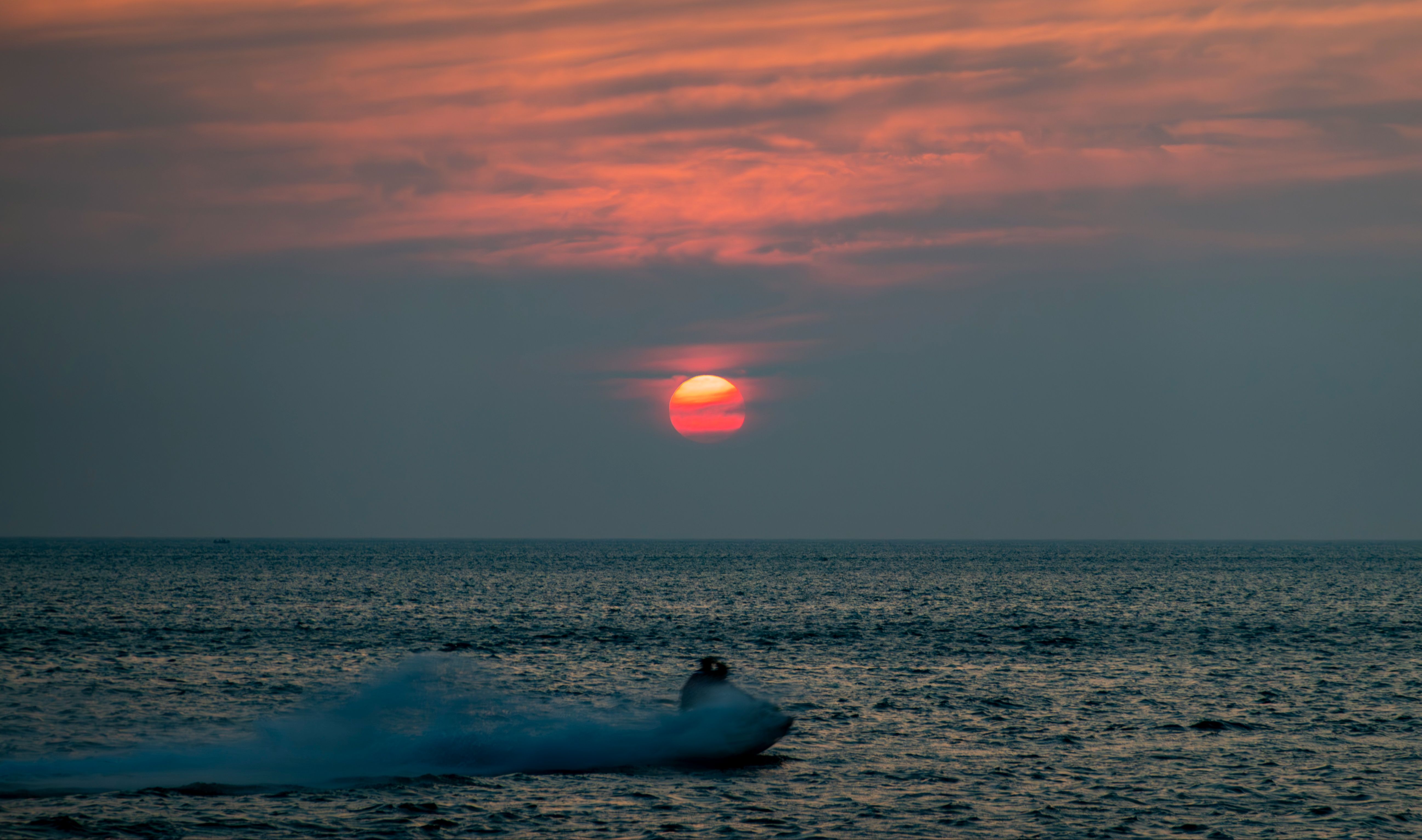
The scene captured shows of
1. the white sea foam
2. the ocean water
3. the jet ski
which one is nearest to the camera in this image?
the ocean water

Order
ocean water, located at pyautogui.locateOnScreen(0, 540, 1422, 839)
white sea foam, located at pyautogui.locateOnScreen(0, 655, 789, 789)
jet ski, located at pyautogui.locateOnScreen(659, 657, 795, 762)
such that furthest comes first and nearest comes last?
jet ski, located at pyautogui.locateOnScreen(659, 657, 795, 762), white sea foam, located at pyautogui.locateOnScreen(0, 655, 789, 789), ocean water, located at pyautogui.locateOnScreen(0, 540, 1422, 839)

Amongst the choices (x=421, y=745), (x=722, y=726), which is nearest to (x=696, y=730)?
(x=722, y=726)

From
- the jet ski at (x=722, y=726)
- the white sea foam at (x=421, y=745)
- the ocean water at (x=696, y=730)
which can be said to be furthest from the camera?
the jet ski at (x=722, y=726)

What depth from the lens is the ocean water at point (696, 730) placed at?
75.7ft

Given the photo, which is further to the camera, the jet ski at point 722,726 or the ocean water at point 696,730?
the jet ski at point 722,726

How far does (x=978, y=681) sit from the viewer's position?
44.6 m

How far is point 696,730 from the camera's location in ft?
101

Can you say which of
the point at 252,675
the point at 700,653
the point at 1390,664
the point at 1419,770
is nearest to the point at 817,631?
the point at 700,653

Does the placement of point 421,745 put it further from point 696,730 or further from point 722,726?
point 722,726

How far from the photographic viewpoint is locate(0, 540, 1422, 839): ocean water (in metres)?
23.1

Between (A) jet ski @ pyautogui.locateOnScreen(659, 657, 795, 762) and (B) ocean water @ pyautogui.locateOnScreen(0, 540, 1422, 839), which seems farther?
(A) jet ski @ pyautogui.locateOnScreen(659, 657, 795, 762)

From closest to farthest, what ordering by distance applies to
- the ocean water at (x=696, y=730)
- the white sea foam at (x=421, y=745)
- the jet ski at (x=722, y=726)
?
the ocean water at (x=696, y=730) → the white sea foam at (x=421, y=745) → the jet ski at (x=722, y=726)

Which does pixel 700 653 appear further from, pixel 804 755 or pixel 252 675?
pixel 804 755

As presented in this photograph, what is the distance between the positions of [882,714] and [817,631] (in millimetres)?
33035
